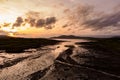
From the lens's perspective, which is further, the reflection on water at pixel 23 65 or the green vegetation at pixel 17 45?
the green vegetation at pixel 17 45

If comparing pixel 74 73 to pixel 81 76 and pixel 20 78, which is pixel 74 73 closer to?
pixel 81 76

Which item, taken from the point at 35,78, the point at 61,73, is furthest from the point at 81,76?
the point at 35,78

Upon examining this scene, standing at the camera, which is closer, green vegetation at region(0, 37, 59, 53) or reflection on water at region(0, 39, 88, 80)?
reflection on water at region(0, 39, 88, 80)

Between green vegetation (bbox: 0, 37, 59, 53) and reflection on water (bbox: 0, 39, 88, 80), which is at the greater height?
A: reflection on water (bbox: 0, 39, 88, 80)

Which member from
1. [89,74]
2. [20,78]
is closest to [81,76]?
[89,74]

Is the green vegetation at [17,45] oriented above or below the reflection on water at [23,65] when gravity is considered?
below

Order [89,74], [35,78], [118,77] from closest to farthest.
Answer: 1. [35,78]
2. [118,77]
3. [89,74]

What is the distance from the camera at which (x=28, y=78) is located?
15750 mm

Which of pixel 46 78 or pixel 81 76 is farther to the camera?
pixel 81 76

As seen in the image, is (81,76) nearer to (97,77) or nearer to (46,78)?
(97,77)

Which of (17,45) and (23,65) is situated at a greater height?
(23,65)

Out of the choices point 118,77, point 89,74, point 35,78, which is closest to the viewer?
point 35,78

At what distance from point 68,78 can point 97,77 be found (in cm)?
313

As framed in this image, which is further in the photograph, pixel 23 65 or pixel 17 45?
pixel 17 45
